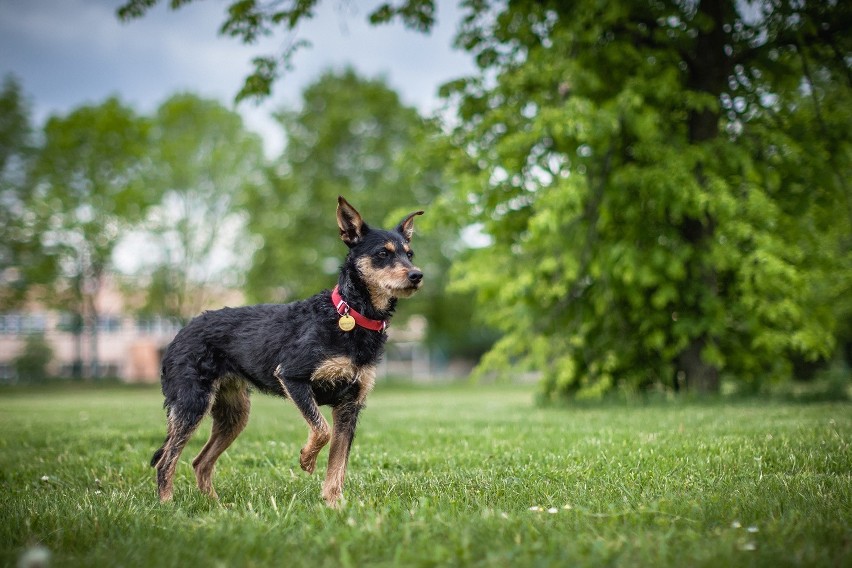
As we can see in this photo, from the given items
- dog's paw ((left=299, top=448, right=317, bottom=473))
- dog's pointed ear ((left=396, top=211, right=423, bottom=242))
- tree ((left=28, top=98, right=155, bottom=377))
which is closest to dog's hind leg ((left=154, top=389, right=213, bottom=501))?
dog's paw ((left=299, top=448, right=317, bottom=473))

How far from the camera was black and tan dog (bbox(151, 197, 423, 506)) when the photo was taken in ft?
14.8

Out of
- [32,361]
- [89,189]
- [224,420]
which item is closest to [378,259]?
[224,420]

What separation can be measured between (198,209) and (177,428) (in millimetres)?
34136

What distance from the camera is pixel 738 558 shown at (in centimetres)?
280

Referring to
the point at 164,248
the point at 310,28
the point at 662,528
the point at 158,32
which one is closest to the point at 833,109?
the point at 310,28

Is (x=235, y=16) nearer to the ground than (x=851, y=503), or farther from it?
farther from it

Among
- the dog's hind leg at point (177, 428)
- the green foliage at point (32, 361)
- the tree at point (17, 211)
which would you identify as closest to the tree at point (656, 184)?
the dog's hind leg at point (177, 428)

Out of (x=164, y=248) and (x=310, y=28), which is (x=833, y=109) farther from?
(x=164, y=248)

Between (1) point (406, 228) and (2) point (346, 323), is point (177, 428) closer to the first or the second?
(2) point (346, 323)

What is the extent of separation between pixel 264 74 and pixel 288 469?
5.07 m

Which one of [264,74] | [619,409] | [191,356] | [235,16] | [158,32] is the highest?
[158,32]

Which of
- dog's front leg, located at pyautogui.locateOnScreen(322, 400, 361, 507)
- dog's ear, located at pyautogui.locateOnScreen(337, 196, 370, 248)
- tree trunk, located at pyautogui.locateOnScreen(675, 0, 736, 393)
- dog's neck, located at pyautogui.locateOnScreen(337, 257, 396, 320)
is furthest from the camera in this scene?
tree trunk, located at pyautogui.locateOnScreen(675, 0, 736, 393)

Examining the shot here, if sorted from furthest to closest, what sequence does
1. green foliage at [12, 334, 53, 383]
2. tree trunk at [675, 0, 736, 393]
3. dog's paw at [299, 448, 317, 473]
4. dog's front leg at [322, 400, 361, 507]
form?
1. green foliage at [12, 334, 53, 383]
2. tree trunk at [675, 0, 736, 393]
3. dog's paw at [299, 448, 317, 473]
4. dog's front leg at [322, 400, 361, 507]

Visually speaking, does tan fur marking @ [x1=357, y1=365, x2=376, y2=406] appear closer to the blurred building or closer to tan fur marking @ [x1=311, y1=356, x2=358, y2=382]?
tan fur marking @ [x1=311, y1=356, x2=358, y2=382]
